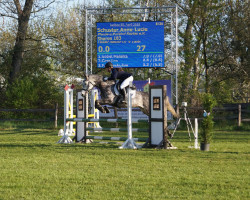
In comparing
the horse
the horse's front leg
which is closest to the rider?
the horse

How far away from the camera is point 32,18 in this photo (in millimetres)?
30375

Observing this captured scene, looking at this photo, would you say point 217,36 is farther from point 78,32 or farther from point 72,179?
point 72,179

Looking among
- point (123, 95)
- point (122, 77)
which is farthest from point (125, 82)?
point (123, 95)

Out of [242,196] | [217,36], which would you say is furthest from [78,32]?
[242,196]

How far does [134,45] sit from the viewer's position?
21.4 metres

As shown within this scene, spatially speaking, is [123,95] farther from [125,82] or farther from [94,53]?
[94,53]

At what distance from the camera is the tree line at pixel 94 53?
2392cm

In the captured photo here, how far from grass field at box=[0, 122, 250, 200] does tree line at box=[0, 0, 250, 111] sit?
530 inches

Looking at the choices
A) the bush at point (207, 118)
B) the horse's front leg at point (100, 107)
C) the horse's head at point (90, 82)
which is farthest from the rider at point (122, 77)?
the bush at point (207, 118)

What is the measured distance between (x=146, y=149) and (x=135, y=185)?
5046mm

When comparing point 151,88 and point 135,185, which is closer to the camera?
point 135,185

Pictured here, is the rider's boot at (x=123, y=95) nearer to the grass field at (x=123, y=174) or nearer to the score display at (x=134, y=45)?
the grass field at (x=123, y=174)

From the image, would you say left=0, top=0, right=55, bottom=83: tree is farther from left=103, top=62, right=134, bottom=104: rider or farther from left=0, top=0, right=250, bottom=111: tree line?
left=103, top=62, right=134, bottom=104: rider

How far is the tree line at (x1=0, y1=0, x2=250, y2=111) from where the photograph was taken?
2392cm
